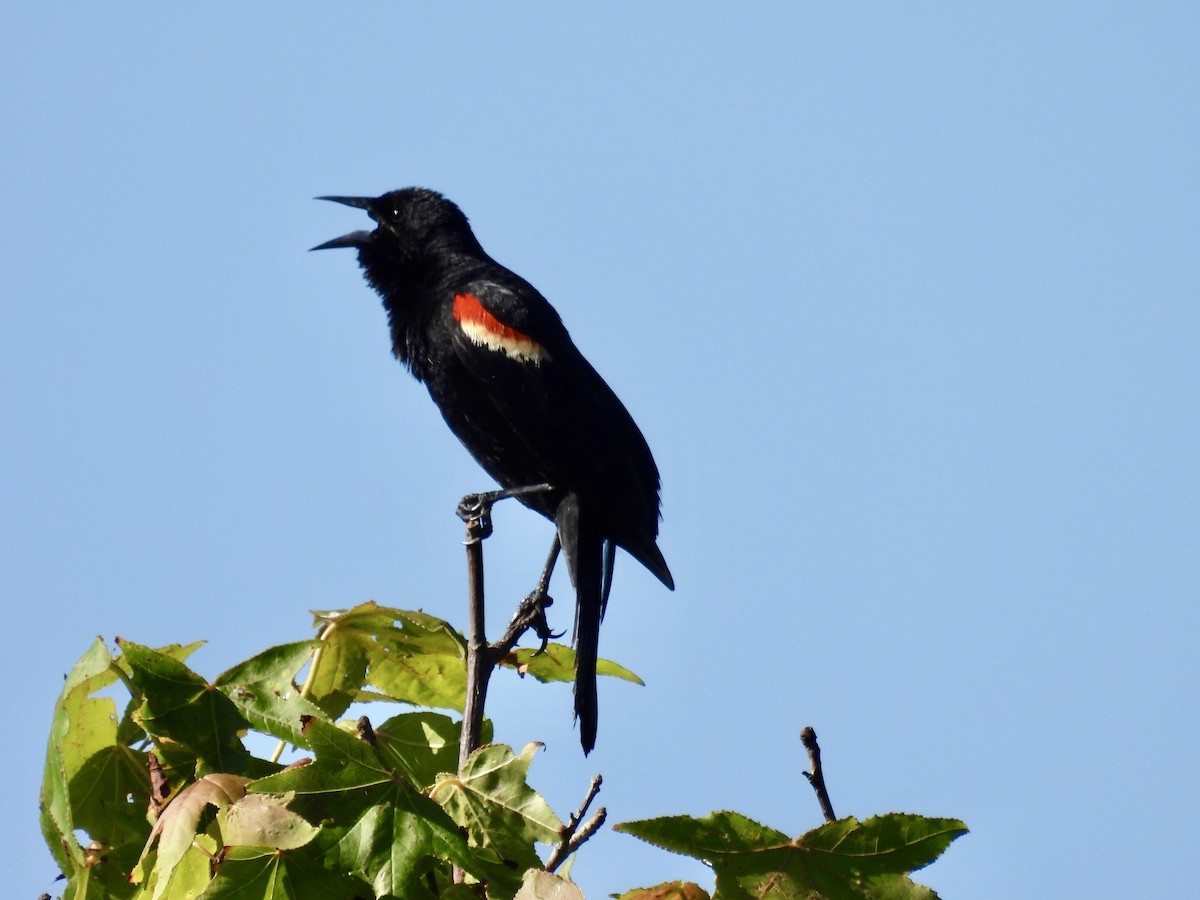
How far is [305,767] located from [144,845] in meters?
0.41

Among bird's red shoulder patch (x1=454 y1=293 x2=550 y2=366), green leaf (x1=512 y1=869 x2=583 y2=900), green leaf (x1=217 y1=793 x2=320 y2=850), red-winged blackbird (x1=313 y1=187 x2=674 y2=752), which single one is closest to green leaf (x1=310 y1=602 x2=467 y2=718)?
green leaf (x1=217 y1=793 x2=320 y2=850)

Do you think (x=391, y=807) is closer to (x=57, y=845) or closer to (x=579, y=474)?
(x=57, y=845)

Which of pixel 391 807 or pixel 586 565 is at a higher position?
pixel 586 565

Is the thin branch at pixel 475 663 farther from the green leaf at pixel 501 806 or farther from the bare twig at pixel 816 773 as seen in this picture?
the bare twig at pixel 816 773

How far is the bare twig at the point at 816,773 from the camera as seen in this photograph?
5.59ft

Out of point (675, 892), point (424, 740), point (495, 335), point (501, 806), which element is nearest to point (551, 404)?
point (495, 335)

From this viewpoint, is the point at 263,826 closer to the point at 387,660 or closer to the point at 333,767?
the point at 333,767

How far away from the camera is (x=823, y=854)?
68.3 inches

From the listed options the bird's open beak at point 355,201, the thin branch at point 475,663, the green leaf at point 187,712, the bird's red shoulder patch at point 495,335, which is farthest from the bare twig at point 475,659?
the bird's open beak at point 355,201

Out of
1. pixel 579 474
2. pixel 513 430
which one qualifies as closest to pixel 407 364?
pixel 513 430

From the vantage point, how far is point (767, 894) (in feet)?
5.63

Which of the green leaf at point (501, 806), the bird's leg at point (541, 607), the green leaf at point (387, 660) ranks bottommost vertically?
the green leaf at point (501, 806)

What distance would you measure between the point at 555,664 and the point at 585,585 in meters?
1.42

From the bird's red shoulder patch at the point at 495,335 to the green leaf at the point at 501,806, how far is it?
8.40 feet
